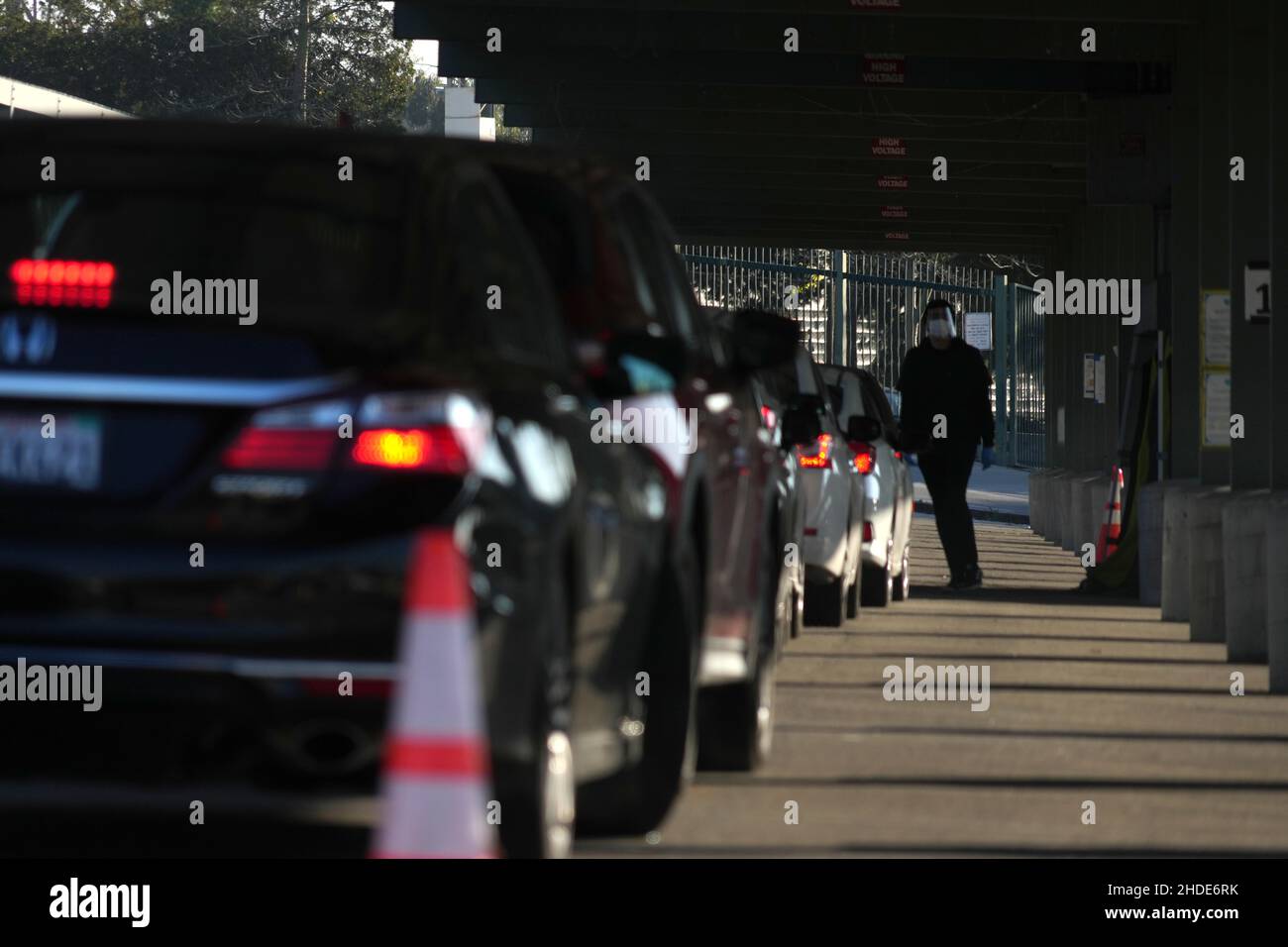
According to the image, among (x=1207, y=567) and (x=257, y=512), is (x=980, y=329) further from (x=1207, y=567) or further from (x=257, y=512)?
(x=257, y=512)

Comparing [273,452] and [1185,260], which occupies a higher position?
[1185,260]

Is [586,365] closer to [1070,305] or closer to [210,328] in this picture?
[210,328]

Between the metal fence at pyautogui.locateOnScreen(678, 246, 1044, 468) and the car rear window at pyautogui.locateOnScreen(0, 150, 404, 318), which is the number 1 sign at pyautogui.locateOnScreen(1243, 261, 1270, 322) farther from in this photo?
the metal fence at pyautogui.locateOnScreen(678, 246, 1044, 468)

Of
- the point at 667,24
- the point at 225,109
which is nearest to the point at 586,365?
the point at 667,24

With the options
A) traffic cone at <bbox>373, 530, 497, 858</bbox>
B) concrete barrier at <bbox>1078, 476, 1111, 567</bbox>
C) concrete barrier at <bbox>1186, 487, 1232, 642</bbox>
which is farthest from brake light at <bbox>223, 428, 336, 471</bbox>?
concrete barrier at <bbox>1078, 476, 1111, 567</bbox>

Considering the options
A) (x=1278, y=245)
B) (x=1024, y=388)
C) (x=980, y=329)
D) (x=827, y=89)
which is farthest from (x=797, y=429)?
(x=980, y=329)

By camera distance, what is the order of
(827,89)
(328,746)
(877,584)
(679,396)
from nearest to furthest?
1. (328,746)
2. (679,396)
3. (877,584)
4. (827,89)

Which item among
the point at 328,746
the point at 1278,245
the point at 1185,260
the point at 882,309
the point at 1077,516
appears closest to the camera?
the point at 328,746

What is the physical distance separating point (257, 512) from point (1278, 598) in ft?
28.0

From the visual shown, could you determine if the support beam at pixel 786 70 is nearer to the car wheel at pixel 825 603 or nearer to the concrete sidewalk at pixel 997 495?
the car wheel at pixel 825 603

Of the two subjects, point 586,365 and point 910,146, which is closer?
point 586,365

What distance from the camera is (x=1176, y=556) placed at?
58.2ft
